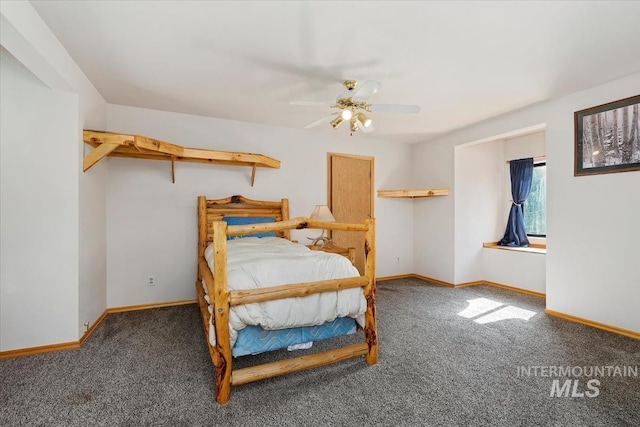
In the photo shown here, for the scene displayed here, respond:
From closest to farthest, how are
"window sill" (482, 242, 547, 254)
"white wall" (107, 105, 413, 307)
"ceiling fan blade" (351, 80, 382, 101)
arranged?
"ceiling fan blade" (351, 80, 382, 101) < "white wall" (107, 105, 413, 307) < "window sill" (482, 242, 547, 254)

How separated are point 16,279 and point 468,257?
5.58 metres

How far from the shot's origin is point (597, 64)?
258 cm

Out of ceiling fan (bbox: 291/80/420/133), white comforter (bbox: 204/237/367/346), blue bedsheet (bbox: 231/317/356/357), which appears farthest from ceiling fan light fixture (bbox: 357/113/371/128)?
blue bedsheet (bbox: 231/317/356/357)

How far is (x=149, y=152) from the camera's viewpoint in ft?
10.5

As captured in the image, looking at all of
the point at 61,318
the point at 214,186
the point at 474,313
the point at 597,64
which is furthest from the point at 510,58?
the point at 61,318

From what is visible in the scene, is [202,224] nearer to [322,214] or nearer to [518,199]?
[322,214]

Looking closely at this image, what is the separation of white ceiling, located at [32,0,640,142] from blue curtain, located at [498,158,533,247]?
5.68 ft

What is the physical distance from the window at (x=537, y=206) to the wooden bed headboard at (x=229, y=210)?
4.12 m

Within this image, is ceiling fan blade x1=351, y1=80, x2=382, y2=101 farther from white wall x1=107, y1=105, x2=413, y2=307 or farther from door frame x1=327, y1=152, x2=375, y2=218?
door frame x1=327, y1=152, x2=375, y2=218

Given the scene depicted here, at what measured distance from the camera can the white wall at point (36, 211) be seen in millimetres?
2410

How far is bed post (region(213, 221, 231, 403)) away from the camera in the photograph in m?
1.78

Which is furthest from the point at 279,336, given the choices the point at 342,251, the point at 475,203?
the point at 475,203

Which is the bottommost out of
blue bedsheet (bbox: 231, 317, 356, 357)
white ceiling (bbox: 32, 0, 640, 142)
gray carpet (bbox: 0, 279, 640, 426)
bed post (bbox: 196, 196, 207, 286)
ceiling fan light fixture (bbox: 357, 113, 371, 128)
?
gray carpet (bbox: 0, 279, 640, 426)

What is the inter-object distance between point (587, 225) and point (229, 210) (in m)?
4.24
